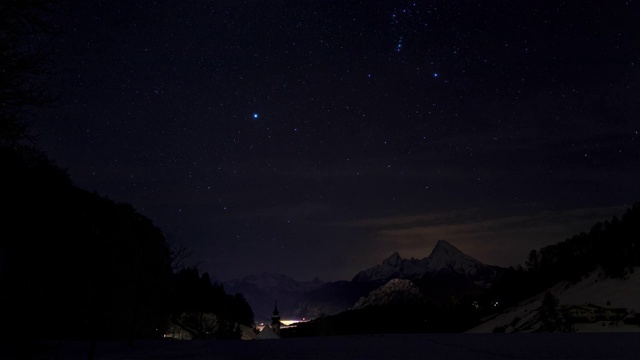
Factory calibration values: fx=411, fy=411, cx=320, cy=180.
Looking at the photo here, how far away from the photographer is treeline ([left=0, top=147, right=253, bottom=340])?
24.0 m

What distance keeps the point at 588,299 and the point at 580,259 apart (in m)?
35.5

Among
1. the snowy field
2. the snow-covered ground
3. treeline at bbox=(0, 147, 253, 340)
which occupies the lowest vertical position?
the snow-covered ground

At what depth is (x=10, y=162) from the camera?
3094 centimetres

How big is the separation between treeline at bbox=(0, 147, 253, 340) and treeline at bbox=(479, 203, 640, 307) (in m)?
129

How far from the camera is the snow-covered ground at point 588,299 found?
9002cm

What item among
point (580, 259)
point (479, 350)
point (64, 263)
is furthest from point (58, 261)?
point (580, 259)

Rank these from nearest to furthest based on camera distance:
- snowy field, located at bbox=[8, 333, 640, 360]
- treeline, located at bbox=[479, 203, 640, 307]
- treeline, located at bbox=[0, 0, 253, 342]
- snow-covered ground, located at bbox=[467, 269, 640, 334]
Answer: snowy field, located at bbox=[8, 333, 640, 360], treeline, located at bbox=[0, 0, 253, 342], snow-covered ground, located at bbox=[467, 269, 640, 334], treeline, located at bbox=[479, 203, 640, 307]

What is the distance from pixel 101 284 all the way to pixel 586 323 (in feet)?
323

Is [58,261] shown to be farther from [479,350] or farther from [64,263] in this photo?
[479,350]

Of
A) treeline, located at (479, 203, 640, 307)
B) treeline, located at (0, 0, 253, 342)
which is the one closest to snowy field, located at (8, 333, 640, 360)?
treeline, located at (0, 0, 253, 342)

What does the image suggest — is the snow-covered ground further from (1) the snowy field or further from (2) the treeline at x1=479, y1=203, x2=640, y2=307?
(1) the snowy field

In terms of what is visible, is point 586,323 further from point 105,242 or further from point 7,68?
point 7,68

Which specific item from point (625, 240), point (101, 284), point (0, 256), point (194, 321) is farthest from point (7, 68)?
point (625, 240)

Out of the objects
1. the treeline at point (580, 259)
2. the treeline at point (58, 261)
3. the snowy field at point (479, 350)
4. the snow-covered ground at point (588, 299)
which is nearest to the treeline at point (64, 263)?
the treeline at point (58, 261)
